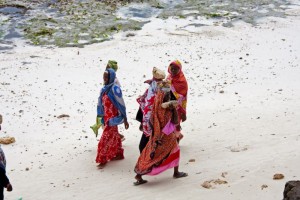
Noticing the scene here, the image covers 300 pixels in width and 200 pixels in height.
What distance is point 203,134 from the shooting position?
32.6 feet

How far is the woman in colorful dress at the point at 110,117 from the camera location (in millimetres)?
8281

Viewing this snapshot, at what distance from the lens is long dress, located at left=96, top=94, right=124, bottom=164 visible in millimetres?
8359

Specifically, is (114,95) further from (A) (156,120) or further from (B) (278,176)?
(B) (278,176)

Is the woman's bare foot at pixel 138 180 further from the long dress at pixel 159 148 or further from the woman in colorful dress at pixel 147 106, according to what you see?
the woman in colorful dress at pixel 147 106

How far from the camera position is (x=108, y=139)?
332 inches

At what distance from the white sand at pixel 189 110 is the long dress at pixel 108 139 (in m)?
0.22

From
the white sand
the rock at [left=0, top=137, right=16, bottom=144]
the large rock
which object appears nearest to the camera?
the large rock

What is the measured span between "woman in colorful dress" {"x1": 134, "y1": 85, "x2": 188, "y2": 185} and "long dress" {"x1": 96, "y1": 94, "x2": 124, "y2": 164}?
1.35 meters

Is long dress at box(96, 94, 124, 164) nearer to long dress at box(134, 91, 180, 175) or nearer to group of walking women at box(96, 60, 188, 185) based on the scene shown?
group of walking women at box(96, 60, 188, 185)

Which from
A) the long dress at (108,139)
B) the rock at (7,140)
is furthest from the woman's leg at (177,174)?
the rock at (7,140)

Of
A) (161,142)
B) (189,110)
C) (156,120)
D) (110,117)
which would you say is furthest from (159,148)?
(189,110)

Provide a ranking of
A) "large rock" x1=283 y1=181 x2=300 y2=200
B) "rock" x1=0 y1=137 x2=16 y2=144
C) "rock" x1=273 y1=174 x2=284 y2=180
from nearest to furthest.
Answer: "large rock" x1=283 y1=181 x2=300 y2=200 → "rock" x1=273 y1=174 x2=284 y2=180 → "rock" x1=0 y1=137 x2=16 y2=144

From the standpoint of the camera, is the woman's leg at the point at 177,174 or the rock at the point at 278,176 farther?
the woman's leg at the point at 177,174

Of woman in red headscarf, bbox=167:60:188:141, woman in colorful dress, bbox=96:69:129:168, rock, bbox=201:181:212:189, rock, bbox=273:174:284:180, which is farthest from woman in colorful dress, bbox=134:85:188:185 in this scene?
rock, bbox=273:174:284:180
